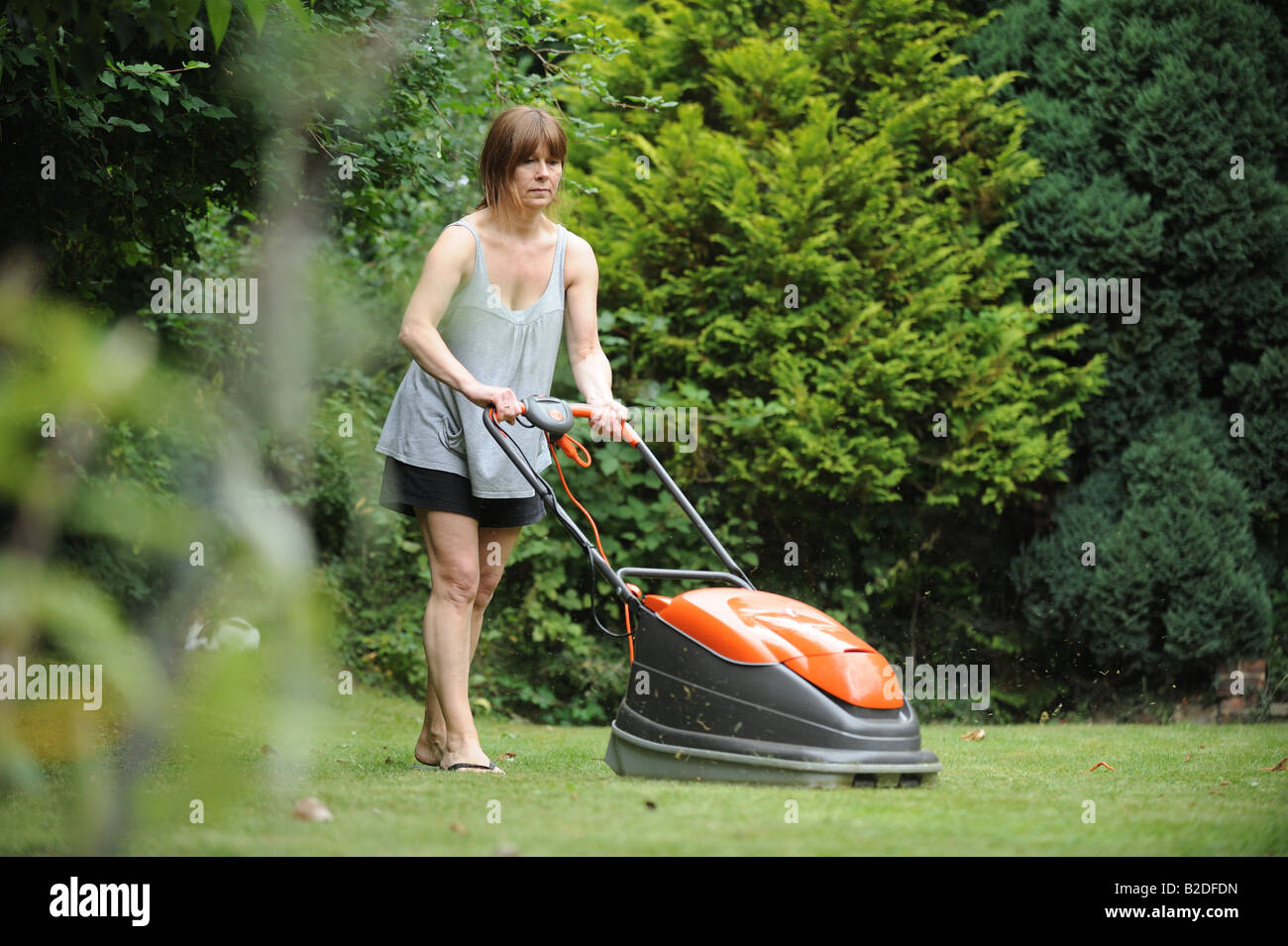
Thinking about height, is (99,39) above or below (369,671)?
above

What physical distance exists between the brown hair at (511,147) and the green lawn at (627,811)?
1.63 meters

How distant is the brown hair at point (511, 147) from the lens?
3.67 m

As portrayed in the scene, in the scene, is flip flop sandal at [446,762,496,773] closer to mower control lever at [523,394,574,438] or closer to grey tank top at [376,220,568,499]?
grey tank top at [376,220,568,499]

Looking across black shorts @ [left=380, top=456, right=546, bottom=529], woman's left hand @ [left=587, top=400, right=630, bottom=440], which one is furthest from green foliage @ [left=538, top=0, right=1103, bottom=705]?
black shorts @ [left=380, top=456, right=546, bottom=529]

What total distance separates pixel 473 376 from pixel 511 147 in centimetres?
65

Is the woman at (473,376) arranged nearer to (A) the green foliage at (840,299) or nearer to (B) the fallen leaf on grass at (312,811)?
(B) the fallen leaf on grass at (312,811)

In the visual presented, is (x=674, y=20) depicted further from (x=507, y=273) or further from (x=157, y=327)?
(x=507, y=273)

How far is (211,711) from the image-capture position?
1.23 m

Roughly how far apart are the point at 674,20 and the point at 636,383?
6.29ft

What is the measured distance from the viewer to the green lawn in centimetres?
212

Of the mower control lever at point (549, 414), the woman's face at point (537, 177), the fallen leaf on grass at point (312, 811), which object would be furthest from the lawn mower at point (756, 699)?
the fallen leaf on grass at point (312, 811)

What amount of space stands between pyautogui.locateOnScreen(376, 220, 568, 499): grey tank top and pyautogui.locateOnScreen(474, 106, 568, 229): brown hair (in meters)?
0.13

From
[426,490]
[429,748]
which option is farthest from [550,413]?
[429,748]
